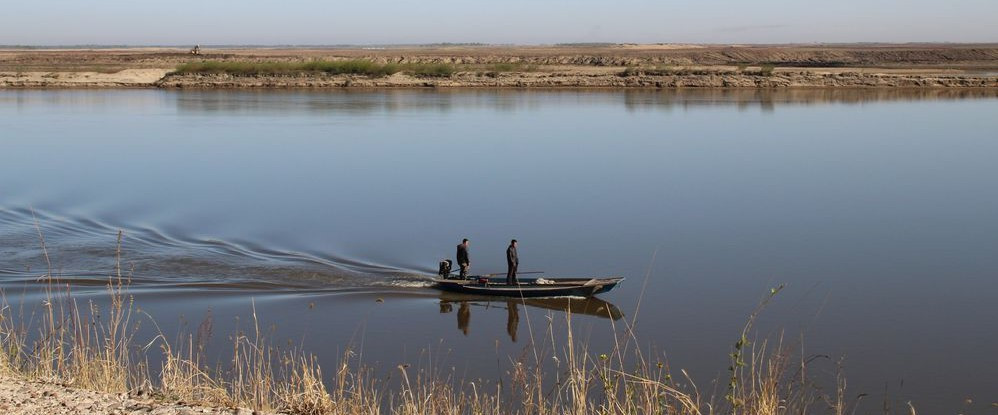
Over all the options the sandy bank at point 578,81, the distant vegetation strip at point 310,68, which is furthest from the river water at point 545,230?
the distant vegetation strip at point 310,68

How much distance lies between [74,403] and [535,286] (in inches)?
375

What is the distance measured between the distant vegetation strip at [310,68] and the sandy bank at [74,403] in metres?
65.8

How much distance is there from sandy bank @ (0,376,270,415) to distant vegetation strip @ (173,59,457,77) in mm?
65788

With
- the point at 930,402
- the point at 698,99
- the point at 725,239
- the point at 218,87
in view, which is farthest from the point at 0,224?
the point at 218,87

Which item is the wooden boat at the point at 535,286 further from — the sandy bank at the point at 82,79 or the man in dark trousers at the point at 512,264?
the sandy bank at the point at 82,79

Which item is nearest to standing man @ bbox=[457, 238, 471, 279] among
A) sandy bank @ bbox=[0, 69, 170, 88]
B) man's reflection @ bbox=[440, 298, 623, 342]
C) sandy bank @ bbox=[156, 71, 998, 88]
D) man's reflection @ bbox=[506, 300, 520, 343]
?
man's reflection @ bbox=[440, 298, 623, 342]

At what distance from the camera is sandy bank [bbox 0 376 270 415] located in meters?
7.05

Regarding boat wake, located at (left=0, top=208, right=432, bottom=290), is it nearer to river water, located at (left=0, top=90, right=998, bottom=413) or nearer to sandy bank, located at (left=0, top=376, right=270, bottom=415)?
river water, located at (left=0, top=90, right=998, bottom=413)

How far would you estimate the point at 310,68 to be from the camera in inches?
2913

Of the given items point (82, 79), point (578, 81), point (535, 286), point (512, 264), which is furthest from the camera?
point (578, 81)

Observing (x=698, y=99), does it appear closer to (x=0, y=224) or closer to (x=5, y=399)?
(x=0, y=224)

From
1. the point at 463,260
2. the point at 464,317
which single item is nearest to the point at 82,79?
the point at 463,260

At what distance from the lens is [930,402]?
447 inches

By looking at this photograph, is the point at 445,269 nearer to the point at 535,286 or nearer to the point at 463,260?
the point at 463,260
